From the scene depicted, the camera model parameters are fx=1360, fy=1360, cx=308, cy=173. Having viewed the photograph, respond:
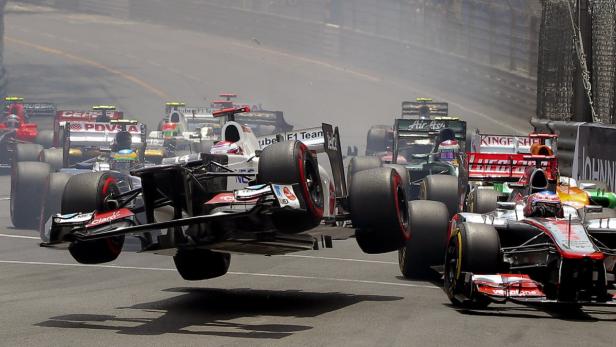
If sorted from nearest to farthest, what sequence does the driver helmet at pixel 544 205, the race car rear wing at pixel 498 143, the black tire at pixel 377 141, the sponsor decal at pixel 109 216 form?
1. the sponsor decal at pixel 109 216
2. the driver helmet at pixel 544 205
3. the race car rear wing at pixel 498 143
4. the black tire at pixel 377 141

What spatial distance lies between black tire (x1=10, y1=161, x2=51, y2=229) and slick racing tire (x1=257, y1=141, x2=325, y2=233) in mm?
13627

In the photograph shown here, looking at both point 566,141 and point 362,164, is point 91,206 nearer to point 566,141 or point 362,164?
point 566,141

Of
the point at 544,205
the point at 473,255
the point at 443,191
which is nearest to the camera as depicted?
the point at 473,255

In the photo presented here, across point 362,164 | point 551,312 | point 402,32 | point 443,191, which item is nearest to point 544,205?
point 551,312

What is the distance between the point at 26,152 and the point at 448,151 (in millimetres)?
11492

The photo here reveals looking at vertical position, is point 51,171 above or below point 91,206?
below

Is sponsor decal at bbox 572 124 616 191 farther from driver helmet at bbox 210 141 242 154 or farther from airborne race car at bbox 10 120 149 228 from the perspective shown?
airborne race car at bbox 10 120 149 228

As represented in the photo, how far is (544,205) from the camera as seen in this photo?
15.0 m

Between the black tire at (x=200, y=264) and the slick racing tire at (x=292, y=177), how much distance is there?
8.00 ft

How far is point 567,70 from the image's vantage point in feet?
92.2

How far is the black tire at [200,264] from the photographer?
15.7 m

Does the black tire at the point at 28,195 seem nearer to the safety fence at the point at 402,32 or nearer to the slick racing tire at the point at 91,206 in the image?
the slick racing tire at the point at 91,206

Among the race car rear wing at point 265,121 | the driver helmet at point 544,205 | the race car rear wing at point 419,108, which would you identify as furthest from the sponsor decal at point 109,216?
the race car rear wing at point 419,108

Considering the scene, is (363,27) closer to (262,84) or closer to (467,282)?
(262,84)
